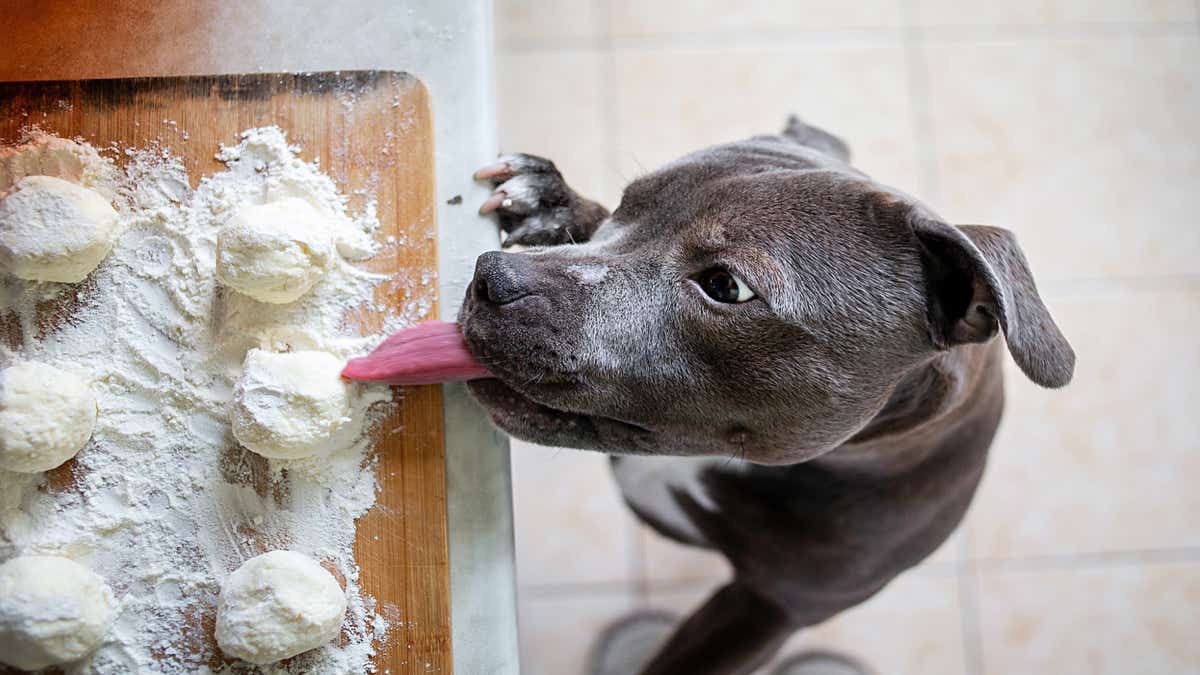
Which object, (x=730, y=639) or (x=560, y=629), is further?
(x=560, y=629)

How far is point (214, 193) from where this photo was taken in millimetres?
1469

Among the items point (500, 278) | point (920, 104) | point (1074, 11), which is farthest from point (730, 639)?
point (1074, 11)

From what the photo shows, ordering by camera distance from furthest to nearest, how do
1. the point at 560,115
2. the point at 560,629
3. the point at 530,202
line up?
the point at 560,115 < the point at 560,629 < the point at 530,202

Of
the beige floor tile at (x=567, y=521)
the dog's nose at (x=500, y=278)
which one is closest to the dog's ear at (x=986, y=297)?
the dog's nose at (x=500, y=278)

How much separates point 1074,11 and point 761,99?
3.61 ft

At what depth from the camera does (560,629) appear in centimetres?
267

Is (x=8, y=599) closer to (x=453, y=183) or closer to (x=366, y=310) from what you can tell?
(x=366, y=310)

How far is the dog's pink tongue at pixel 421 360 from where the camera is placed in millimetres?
1393

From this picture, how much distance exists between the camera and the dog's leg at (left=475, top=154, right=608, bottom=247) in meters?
1.54

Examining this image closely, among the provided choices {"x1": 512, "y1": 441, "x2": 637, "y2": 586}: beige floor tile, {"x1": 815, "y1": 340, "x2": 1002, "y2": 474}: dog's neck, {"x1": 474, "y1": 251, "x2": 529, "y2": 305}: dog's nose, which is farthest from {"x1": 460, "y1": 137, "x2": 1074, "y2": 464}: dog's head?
{"x1": 512, "y1": 441, "x2": 637, "y2": 586}: beige floor tile

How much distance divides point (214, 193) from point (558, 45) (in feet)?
5.12

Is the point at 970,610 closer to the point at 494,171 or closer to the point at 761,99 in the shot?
the point at 761,99

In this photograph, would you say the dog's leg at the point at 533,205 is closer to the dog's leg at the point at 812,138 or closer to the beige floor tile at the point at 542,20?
the dog's leg at the point at 812,138

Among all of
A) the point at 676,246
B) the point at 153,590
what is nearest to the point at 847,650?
the point at 676,246
